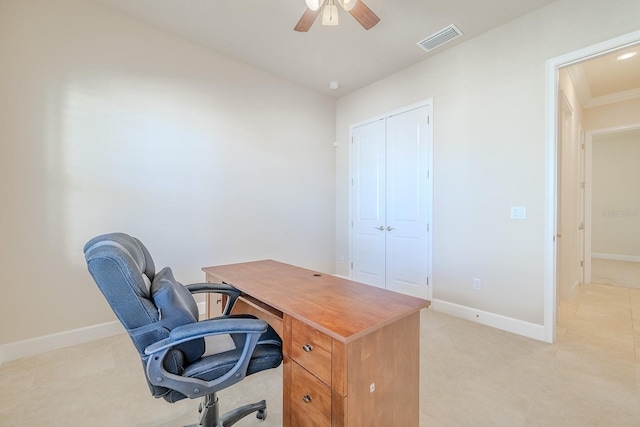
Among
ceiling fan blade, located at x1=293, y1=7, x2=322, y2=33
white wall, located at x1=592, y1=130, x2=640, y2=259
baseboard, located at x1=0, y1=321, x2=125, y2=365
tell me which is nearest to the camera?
ceiling fan blade, located at x1=293, y1=7, x2=322, y2=33

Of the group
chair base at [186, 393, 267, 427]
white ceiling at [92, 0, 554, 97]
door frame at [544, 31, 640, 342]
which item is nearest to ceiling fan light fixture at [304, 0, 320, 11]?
white ceiling at [92, 0, 554, 97]

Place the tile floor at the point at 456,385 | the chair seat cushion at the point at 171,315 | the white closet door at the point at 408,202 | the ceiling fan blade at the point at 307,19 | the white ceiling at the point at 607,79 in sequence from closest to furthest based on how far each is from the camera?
the chair seat cushion at the point at 171,315, the tile floor at the point at 456,385, the ceiling fan blade at the point at 307,19, the white ceiling at the point at 607,79, the white closet door at the point at 408,202

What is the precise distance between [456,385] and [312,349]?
50.2 inches

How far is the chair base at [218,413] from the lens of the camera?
1.31 metres

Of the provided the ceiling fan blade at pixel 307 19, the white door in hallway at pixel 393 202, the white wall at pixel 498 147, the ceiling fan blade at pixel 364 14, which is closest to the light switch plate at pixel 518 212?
the white wall at pixel 498 147

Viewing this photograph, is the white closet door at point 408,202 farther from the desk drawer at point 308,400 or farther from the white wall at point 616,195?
the white wall at point 616,195

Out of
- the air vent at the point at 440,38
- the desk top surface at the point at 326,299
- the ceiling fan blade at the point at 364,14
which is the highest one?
the air vent at the point at 440,38

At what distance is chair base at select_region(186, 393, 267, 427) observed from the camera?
1.31 m

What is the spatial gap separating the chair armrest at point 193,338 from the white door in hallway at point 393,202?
2.72 meters

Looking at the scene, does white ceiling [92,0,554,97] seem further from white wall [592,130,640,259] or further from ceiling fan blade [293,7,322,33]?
white wall [592,130,640,259]

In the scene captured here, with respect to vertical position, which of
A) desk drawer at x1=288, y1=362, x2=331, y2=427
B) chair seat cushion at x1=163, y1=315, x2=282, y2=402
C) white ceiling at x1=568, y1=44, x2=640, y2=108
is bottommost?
desk drawer at x1=288, y1=362, x2=331, y2=427

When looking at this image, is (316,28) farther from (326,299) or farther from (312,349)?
(312,349)

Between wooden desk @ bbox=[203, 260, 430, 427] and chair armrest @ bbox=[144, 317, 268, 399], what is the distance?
214mm

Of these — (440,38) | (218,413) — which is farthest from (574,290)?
(218,413)
